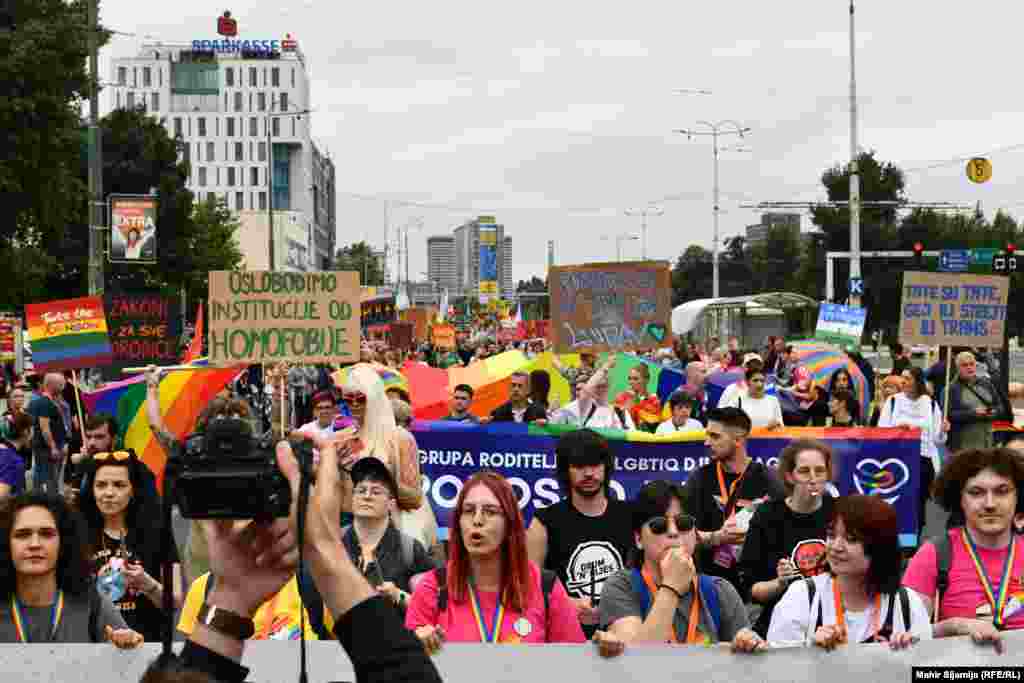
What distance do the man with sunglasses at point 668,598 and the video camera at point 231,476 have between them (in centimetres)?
231

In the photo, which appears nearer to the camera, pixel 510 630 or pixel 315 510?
pixel 315 510

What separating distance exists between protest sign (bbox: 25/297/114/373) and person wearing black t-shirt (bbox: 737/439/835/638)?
845 cm

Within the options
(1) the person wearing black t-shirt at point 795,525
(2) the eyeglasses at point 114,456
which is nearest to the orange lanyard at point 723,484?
(1) the person wearing black t-shirt at point 795,525

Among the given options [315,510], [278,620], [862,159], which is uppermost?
[862,159]

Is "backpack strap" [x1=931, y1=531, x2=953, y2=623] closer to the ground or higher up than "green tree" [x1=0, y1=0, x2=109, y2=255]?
closer to the ground

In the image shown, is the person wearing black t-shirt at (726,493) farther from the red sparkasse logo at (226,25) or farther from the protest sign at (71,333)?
the red sparkasse logo at (226,25)

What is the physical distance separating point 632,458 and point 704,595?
4085mm

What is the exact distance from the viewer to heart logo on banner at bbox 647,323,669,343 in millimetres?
15000

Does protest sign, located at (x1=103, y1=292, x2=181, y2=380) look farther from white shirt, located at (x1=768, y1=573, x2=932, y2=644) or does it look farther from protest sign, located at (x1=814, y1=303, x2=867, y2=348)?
white shirt, located at (x1=768, y1=573, x2=932, y2=644)

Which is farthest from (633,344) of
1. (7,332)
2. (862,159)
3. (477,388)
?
(862,159)

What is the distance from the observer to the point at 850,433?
31.5ft

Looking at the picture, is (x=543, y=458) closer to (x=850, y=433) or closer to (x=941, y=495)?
(x=850, y=433)

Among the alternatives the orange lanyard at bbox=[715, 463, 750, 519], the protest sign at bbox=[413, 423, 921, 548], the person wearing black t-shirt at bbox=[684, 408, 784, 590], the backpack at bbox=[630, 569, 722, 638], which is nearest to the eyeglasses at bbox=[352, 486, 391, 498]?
the backpack at bbox=[630, 569, 722, 638]

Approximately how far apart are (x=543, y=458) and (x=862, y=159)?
70401 mm
